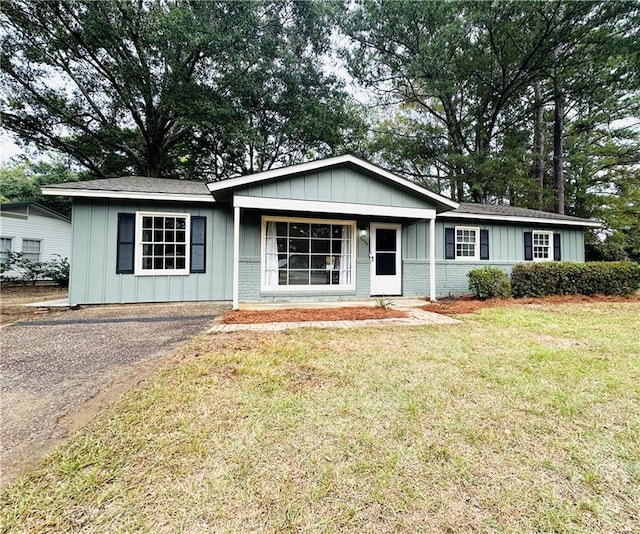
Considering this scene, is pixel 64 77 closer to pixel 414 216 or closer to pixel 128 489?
pixel 414 216

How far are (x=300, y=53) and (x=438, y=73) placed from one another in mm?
7027

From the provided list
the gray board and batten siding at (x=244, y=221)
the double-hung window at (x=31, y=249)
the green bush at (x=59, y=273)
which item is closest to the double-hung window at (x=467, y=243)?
the gray board and batten siding at (x=244, y=221)

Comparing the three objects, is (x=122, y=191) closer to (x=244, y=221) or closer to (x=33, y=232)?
(x=244, y=221)

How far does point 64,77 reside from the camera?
13.3 metres

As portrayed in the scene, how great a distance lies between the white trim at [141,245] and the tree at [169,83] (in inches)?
304

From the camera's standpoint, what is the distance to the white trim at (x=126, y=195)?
21.4 ft

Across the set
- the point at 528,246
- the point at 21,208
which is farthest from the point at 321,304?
the point at 21,208

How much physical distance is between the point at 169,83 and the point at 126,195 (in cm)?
922

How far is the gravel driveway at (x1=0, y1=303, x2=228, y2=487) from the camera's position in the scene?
6.24 ft

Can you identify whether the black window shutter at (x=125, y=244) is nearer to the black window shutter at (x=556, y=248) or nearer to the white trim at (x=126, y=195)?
the white trim at (x=126, y=195)

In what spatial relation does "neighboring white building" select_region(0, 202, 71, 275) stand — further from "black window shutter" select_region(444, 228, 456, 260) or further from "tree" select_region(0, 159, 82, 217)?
"black window shutter" select_region(444, 228, 456, 260)

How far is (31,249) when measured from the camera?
14.6 metres

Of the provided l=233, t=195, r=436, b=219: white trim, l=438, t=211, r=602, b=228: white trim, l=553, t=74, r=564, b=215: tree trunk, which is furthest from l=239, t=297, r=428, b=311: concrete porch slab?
l=553, t=74, r=564, b=215: tree trunk

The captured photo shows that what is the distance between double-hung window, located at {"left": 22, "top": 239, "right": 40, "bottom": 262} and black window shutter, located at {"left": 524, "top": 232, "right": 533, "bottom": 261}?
72.2 feet
